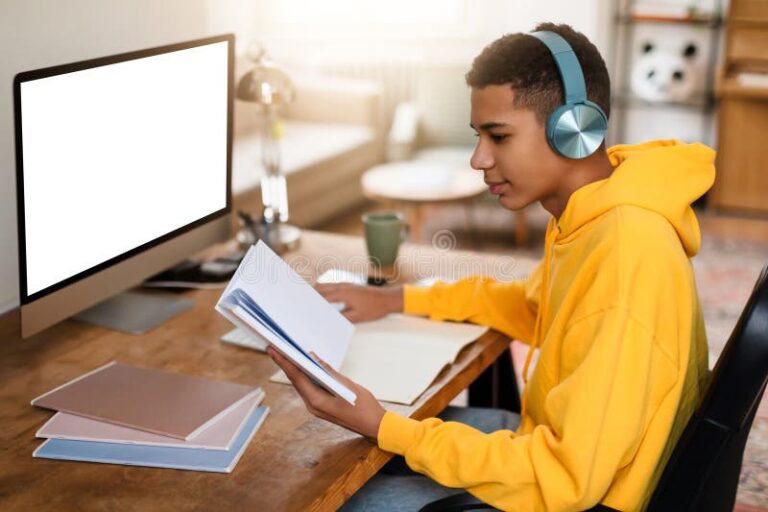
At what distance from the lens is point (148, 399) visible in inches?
55.2

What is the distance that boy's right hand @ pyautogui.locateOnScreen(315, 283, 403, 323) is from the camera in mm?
1724

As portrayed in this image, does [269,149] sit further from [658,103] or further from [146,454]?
[658,103]

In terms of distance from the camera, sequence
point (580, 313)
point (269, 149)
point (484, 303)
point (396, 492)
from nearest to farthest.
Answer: point (580, 313)
point (396, 492)
point (484, 303)
point (269, 149)

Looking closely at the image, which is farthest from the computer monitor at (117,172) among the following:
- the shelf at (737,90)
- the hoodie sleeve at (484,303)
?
the shelf at (737,90)

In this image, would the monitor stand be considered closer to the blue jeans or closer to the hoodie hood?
the blue jeans

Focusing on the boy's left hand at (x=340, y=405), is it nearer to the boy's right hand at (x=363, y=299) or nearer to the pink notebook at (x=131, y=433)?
the pink notebook at (x=131, y=433)

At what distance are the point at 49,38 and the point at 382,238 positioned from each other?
75 cm

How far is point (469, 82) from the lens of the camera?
4.45ft

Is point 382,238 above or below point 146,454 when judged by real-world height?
above

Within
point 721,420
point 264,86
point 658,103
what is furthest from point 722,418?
point 658,103

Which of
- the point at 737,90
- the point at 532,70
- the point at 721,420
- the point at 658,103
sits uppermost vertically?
the point at 532,70

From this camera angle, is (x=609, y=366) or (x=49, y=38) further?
(x=49, y=38)

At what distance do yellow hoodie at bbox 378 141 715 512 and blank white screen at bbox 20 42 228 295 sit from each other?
598 millimetres

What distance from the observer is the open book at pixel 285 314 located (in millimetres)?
1214
